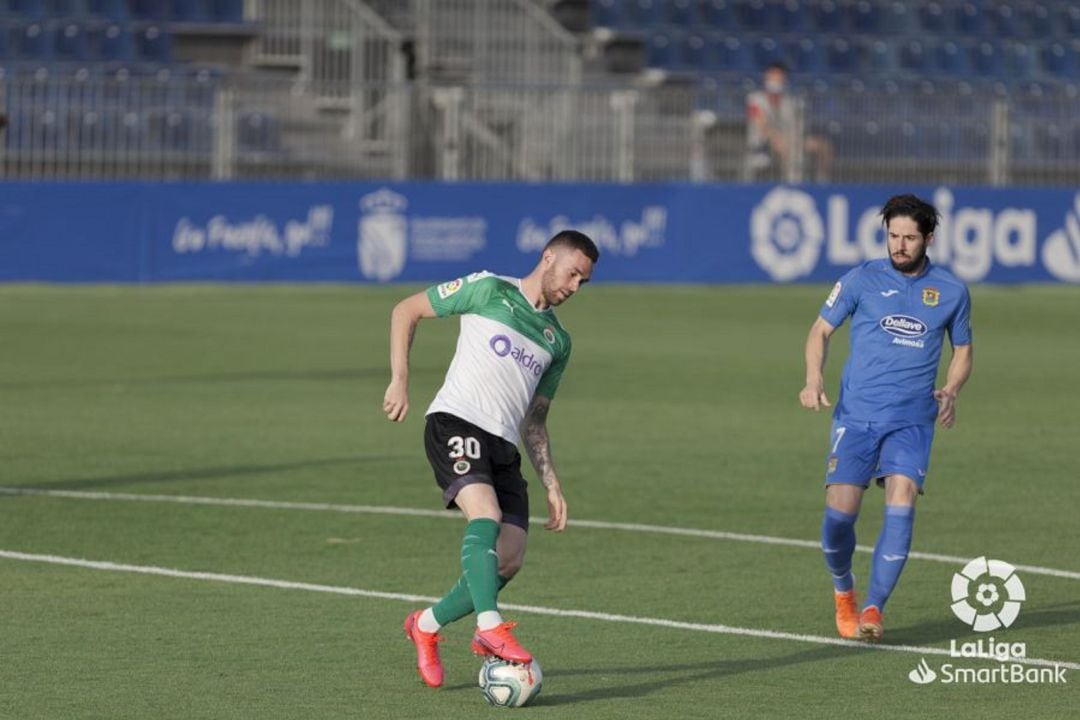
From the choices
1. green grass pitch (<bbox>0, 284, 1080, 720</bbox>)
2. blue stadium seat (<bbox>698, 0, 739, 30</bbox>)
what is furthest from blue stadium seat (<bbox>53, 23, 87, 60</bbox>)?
blue stadium seat (<bbox>698, 0, 739, 30</bbox>)

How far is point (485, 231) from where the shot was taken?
3192 cm

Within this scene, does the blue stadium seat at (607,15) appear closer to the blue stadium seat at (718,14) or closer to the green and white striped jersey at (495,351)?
A: the blue stadium seat at (718,14)

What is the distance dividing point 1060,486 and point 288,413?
6562 mm

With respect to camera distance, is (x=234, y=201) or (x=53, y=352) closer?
(x=53, y=352)

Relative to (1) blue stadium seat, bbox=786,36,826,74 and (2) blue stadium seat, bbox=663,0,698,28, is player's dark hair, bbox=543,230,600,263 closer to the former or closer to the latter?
(2) blue stadium seat, bbox=663,0,698,28

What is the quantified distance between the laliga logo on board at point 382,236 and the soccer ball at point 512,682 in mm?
24387

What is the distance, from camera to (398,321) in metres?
7.82

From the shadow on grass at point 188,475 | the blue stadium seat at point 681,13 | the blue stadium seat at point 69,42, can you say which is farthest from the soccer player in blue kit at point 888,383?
the blue stadium seat at point 681,13

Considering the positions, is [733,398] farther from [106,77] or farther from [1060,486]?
[106,77]

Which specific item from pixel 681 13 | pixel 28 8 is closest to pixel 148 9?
pixel 28 8

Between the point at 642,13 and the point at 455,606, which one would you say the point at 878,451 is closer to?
the point at 455,606

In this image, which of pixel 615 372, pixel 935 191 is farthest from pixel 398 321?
pixel 935 191

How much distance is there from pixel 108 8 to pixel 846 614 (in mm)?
28792

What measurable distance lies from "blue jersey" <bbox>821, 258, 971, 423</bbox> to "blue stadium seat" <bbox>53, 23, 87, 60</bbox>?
27172 mm
